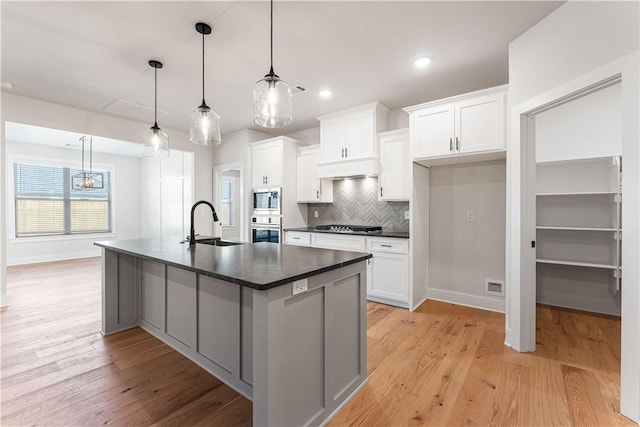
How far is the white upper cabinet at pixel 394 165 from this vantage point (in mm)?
3684

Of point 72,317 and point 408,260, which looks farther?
point 408,260

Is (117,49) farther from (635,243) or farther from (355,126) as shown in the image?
(635,243)

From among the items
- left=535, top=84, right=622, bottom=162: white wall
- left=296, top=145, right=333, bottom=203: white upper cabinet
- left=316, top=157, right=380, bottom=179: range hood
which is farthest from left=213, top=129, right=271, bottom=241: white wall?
left=535, top=84, right=622, bottom=162: white wall

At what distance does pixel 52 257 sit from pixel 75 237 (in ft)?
1.95

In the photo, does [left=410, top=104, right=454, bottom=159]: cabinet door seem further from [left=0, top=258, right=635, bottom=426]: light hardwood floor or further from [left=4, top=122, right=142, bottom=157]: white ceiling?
[left=4, top=122, right=142, bottom=157]: white ceiling

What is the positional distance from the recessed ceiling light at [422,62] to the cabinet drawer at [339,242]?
206 cm

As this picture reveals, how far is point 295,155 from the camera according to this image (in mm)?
4902

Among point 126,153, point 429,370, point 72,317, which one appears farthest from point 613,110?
point 126,153

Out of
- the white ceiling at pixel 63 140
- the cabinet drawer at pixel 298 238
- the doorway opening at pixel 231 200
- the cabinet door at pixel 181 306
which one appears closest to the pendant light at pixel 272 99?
the cabinet door at pixel 181 306

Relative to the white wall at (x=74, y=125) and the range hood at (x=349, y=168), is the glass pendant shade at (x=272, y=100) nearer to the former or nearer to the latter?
the range hood at (x=349, y=168)

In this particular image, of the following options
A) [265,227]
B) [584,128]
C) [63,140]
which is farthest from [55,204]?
[584,128]

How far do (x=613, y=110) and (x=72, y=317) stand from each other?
6.31 meters

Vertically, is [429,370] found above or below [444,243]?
below

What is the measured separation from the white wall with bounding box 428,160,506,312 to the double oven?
2233mm
